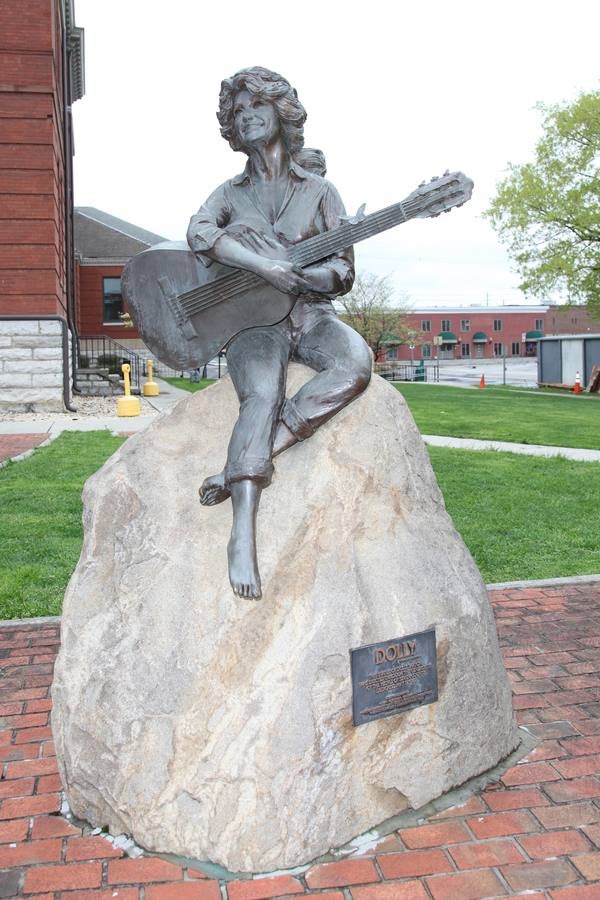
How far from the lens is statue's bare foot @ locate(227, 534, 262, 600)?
3162 millimetres

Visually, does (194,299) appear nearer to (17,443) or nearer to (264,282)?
(264,282)

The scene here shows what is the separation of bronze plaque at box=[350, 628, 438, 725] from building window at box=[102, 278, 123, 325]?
34.3 meters

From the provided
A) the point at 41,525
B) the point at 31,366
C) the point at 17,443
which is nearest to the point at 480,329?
the point at 31,366

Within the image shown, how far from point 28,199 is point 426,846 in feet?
51.6

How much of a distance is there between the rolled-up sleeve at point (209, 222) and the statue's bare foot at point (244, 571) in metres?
1.22

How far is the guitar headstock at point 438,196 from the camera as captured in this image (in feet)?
10.8

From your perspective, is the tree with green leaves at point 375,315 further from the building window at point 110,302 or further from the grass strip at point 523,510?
the grass strip at point 523,510

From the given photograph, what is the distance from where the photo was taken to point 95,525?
359cm

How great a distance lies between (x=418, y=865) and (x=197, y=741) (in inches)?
35.9

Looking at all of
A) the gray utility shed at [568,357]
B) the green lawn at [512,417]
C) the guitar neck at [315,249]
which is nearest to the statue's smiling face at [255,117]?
the guitar neck at [315,249]

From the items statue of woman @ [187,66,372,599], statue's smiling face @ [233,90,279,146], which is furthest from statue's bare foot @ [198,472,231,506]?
statue's smiling face @ [233,90,279,146]

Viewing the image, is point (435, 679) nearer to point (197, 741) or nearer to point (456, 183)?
point (197, 741)

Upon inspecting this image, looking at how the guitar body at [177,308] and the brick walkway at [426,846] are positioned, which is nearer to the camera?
the brick walkway at [426,846]

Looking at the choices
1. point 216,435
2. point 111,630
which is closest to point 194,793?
point 111,630
